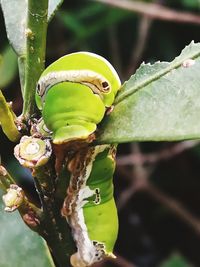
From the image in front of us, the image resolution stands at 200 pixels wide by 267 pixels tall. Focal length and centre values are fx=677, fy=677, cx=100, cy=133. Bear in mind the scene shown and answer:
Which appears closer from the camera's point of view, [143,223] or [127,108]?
[127,108]

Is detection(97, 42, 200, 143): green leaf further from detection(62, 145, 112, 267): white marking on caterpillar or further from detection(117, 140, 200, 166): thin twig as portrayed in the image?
detection(117, 140, 200, 166): thin twig

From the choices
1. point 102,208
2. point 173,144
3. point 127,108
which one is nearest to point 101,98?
point 127,108

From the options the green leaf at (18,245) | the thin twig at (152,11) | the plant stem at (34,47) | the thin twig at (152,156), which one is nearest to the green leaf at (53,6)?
the plant stem at (34,47)

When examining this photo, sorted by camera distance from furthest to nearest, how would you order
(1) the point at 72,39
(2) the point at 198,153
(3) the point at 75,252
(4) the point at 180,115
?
(1) the point at 72,39 < (2) the point at 198,153 < (3) the point at 75,252 < (4) the point at 180,115

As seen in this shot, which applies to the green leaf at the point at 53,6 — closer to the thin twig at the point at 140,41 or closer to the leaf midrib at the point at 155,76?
the leaf midrib at the point at 155,76

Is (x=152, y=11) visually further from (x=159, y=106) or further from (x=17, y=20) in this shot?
(x=159, y=106)

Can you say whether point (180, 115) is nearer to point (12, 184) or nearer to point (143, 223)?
point (12, 184)
